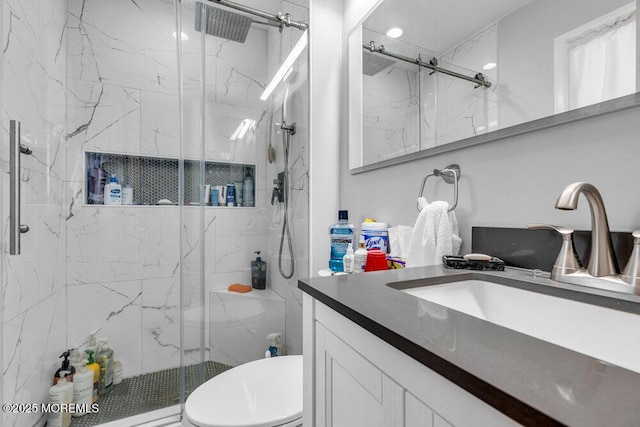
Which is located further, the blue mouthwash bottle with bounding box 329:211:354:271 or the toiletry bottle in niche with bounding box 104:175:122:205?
the toiletry bottle in niche with bounding box 104:175:122:205

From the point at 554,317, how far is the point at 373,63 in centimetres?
121

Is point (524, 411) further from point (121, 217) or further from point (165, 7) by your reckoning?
point (165, 7)

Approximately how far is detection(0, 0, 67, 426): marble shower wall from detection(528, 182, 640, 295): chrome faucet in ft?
5.44

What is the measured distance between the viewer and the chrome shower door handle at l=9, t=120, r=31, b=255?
992 mm

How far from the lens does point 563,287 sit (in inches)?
21.7

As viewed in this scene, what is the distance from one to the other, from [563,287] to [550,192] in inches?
10.1

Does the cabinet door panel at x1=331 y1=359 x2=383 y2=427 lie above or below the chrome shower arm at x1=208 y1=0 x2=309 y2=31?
below

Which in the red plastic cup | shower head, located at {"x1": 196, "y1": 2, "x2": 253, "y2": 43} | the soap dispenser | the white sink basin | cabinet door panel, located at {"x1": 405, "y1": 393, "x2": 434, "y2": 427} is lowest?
the soap dispenser

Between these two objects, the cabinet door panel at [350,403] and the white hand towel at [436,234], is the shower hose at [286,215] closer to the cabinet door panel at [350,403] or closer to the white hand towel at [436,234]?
the white hand towel at [436,234]

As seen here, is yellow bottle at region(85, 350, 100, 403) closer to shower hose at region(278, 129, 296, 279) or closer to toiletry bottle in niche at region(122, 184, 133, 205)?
toiletry bottle in niche at region(122, 184, 133, 205)

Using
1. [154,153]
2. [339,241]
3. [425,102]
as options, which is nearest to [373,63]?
[425,102]

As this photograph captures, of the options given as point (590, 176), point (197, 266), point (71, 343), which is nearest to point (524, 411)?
point (590, 176)

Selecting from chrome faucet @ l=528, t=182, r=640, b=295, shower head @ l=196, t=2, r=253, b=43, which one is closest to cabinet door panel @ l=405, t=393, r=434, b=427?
chrome faucet @ l=528, t=182, r=640, b=295

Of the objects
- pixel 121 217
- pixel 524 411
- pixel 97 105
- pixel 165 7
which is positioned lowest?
pixel 524 411
